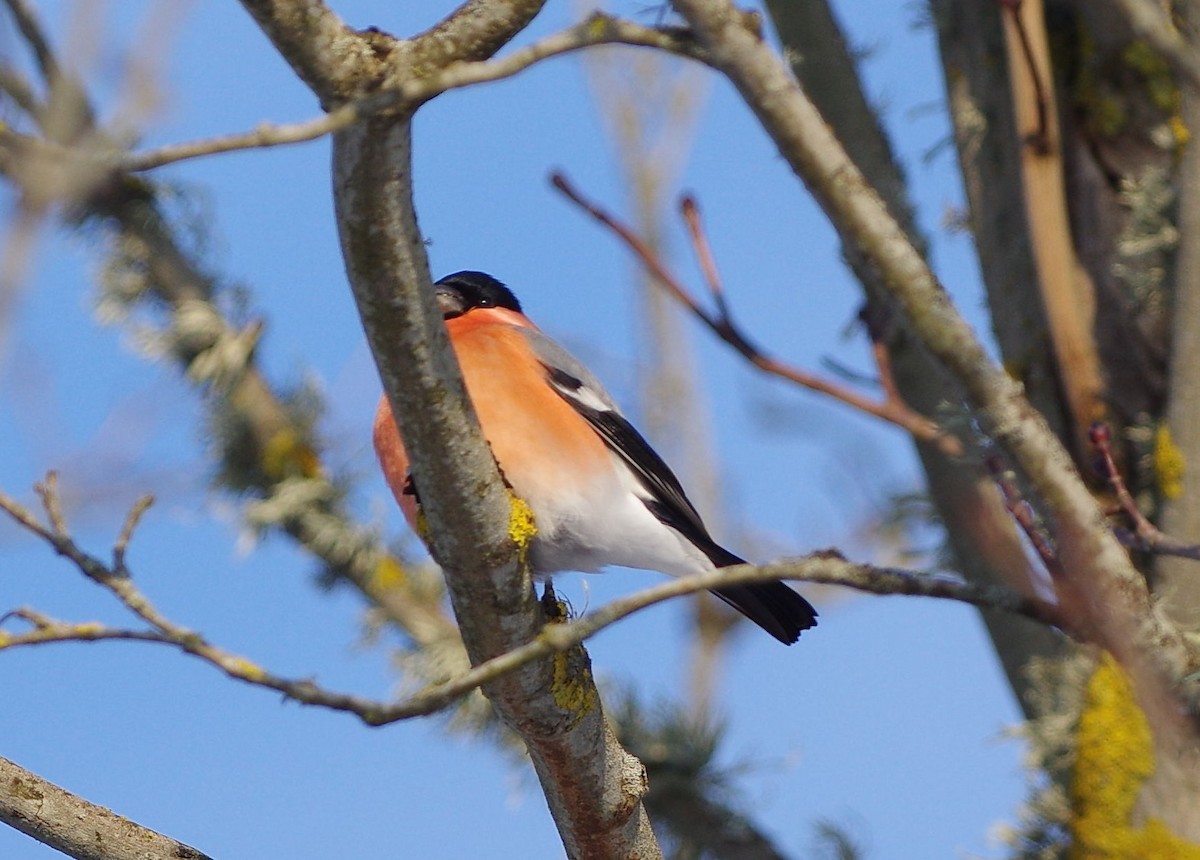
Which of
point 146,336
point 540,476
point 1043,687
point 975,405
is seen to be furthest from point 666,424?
point 975,405

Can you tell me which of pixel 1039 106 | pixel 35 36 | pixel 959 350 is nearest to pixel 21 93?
pixel 35 36

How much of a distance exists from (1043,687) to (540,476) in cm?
167

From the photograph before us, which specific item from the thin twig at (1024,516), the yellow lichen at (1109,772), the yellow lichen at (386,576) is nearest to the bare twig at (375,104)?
the thin twig at (1024,516)

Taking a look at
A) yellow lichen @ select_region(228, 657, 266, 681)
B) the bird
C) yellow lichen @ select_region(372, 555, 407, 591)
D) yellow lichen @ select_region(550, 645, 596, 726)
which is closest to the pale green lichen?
yellow lichen @ select_region(228, 657, 266, 681)

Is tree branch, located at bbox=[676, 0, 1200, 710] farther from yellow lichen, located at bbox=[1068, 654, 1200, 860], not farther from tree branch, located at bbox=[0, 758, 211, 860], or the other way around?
tree branch, located at bbox=[0, 758, 211, 860]

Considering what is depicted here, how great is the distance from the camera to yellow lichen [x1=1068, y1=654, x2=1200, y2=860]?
9.84 feet

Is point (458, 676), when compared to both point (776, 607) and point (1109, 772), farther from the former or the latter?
point (1109, 772)

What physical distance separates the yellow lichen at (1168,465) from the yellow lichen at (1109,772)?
0.46 m

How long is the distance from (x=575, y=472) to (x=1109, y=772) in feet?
4.99

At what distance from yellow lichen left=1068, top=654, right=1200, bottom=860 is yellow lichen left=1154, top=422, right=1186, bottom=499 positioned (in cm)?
46

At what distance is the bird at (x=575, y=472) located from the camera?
2777mm

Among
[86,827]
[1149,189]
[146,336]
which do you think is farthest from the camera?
[146,336]

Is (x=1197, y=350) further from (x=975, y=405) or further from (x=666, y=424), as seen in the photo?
(x=666, y=424)

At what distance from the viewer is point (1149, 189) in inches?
136
